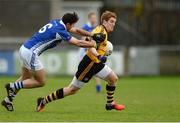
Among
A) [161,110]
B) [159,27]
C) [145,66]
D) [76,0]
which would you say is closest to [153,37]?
[159,27]

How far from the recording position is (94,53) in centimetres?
1562

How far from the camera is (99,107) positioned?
17.3 meters

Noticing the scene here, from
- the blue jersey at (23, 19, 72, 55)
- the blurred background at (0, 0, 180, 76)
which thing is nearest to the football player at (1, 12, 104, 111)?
the blue jersey at (23, 19, 72, 55)

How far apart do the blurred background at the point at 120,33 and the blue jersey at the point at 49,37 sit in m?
17.0

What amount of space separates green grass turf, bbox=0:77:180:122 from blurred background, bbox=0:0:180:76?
8.16 m

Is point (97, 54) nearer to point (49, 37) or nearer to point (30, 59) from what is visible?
point (49, 37)

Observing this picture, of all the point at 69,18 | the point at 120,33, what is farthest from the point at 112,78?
the point at 120,33

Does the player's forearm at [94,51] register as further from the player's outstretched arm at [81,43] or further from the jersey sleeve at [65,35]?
the jersey sleeve at [65,35]

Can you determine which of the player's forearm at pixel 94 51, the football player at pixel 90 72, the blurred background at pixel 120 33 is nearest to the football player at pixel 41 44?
the player's forearm at pixel 94 51

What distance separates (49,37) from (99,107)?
2661 mm

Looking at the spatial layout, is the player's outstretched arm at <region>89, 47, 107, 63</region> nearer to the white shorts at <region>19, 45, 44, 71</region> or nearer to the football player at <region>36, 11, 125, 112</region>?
the football player at <region>36, 11, 125, 112</region>

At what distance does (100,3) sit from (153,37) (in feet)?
12.3

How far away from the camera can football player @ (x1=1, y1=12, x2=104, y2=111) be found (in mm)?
15383

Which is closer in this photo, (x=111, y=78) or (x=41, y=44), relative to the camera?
(x=41, y=44)
